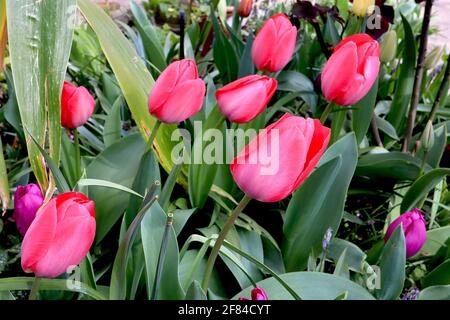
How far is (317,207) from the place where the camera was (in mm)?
896

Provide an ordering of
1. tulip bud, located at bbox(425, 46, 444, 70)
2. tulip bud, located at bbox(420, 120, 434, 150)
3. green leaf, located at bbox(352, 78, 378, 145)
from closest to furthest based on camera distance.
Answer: tulip bud, located at bbox(420, 120, 434, 150) → green leaf, located at bbox(352, 78, 378, 145) → tulip bud, located at bbox(425, 46, 444, 70)

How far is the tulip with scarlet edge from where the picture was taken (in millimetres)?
541

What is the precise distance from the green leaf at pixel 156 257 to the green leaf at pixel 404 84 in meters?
0.75

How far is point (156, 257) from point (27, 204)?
16 centimetres

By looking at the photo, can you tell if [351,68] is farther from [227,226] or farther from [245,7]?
[245,7]

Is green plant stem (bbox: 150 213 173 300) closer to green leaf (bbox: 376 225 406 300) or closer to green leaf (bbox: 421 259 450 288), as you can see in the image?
green leaf (bbox: 376 225 406 300)

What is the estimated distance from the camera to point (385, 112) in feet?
4.65

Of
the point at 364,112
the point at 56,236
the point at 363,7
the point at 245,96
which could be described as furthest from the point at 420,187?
the point at 56,236

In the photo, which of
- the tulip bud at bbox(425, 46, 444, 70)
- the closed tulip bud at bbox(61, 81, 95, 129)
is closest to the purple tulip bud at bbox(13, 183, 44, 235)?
the closed tulip bud at bbox(61, 81, 95, 129)

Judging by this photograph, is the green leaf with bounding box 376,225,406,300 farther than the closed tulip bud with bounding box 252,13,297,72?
No

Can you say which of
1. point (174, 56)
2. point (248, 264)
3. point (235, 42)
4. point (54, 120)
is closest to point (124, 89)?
point (54, 120)

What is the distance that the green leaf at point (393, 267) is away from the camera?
79 centimetres

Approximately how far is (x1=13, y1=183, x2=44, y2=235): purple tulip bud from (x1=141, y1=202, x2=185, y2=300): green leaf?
129mm

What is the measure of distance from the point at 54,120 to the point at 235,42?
0.70m
